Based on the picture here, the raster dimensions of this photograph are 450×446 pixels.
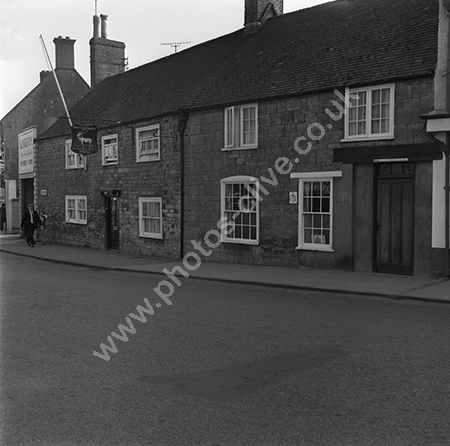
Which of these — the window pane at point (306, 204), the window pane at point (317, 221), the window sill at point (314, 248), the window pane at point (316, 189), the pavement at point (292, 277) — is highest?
the window pane at point (316, 189)

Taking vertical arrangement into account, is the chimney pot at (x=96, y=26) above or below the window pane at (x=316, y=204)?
above

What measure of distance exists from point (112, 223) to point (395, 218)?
13886 mm

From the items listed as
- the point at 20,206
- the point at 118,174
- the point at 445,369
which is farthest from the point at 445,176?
the point at 20,206

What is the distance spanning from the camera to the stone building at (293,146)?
45.3 feet

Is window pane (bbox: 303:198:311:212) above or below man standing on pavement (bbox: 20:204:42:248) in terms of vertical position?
above

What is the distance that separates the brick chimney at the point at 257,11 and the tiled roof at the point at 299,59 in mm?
449

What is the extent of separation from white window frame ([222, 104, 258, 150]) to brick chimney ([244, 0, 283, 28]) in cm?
596

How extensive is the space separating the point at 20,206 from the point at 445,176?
94.2 feet

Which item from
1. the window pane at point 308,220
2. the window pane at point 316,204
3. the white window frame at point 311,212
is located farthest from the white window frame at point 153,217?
the window pane at point 316,204

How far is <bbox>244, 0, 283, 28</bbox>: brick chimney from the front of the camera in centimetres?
2177

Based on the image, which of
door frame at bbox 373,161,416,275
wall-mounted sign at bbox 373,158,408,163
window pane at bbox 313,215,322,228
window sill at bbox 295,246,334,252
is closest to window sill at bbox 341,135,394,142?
wall-mounted sign at bbox 373,158,408,163

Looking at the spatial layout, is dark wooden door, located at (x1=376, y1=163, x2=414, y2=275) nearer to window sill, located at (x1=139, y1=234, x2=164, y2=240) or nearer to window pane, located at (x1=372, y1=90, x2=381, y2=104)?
window pane, located at (x1=372, y1=90, x2=381, y2=104)

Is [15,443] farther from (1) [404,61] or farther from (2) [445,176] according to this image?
(1) [404,61]

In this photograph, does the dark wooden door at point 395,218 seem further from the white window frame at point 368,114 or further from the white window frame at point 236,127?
the white window frame at point 236,127
